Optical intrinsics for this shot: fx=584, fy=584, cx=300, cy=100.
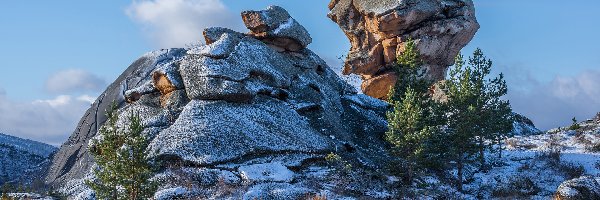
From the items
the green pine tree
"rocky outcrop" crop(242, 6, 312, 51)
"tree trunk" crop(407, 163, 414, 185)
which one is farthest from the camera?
"rocky outcrop" crop(242, 6, 312, 51)

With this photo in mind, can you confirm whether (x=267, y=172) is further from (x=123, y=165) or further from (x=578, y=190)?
(x=578, y=190)

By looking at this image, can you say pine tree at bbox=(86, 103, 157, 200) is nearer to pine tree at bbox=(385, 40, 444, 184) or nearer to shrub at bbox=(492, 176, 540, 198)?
pine tree at bbox=(385, 40, 444, 184)

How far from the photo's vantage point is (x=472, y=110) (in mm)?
34000

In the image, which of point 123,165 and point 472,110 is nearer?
point 123,165

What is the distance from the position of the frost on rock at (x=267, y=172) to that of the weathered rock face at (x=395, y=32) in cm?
3821

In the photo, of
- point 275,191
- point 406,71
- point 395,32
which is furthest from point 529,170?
point 395,32

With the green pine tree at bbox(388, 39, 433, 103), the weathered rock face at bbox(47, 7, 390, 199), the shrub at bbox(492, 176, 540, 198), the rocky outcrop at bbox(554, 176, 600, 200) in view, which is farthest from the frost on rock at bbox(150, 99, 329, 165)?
the rocky outcrop at bbox(554, 176, 600, 200)

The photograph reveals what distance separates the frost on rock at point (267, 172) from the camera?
90.1 ft

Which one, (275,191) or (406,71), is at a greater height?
(406,71)

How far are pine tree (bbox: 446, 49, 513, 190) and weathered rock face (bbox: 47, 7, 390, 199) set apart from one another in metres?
4.55

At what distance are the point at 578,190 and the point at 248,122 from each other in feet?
55.1

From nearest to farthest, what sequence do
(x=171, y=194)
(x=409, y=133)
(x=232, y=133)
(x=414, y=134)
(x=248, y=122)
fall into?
1. (x=171, y=194)
2. (x=414, y=134)
3. (x=409, y=133)
4. (x=232, y=133)
5. (x=248, y=122)

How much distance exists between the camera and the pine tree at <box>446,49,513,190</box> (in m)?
33.9

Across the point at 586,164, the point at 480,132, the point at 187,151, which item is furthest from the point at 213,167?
the point at 586,164
